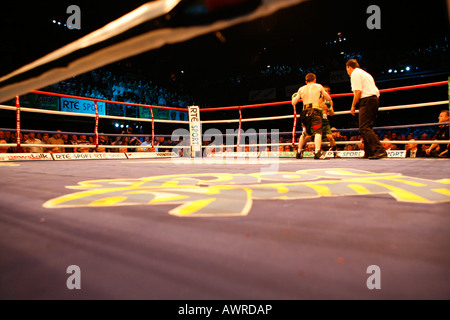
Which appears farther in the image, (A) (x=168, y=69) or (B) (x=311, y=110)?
(A) (x=168, y=69)

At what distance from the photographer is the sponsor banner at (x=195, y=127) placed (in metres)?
5.13

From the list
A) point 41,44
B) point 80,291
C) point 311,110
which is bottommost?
point 80,291

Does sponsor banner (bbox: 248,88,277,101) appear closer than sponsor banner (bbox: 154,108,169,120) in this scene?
No

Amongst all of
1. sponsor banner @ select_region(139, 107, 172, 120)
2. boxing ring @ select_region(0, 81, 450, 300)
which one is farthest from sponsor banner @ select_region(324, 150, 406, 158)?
sponsor banner @ select_region(139, 107, 172, 120)

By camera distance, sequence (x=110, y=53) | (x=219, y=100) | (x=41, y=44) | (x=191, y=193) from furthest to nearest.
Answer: (x=219, y=100), (x=41, y=44), (x=191, y=193), (x=110, y=53)

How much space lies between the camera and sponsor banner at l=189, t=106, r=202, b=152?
202 inches

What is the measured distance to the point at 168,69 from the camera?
39.8ft

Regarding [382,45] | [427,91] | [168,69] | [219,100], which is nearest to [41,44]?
[168,69]

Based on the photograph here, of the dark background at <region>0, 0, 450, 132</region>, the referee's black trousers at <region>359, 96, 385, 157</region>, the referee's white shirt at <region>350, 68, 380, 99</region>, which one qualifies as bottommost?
the referee's black trousers at <region>359, 96, 385, 157</region>

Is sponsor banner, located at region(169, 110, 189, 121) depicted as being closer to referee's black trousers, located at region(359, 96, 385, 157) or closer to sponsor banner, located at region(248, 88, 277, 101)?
sponsor banner, located at region(248, 88, 277, 101)

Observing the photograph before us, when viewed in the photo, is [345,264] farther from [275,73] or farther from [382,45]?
[275,73]

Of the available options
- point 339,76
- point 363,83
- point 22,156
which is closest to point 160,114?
point 22,156

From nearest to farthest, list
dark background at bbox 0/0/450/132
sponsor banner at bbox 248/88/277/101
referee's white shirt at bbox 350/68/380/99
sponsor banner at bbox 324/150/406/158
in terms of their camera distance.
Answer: referee's white shirt at bbox 350/68/380/99
sponsor banner at bbox 324/150/406/158
dark background at bbox 0/0/450/132
sponsor banner at bbox 248/88/277/101

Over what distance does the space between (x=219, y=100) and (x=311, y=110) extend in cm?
1020
